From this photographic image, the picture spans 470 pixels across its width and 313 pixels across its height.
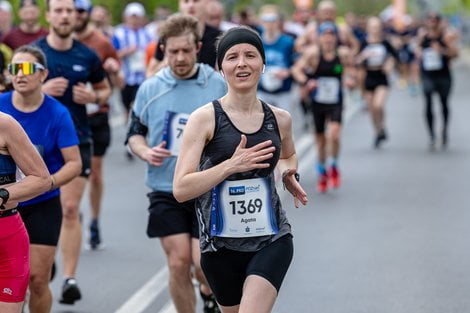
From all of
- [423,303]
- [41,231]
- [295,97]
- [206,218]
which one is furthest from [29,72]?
[295,97]

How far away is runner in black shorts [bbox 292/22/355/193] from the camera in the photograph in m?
14.5

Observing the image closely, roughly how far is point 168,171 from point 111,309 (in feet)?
4.53

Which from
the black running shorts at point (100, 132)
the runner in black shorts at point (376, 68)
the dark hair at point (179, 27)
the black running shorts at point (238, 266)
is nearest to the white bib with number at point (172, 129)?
the dark hair at point (179, 27)

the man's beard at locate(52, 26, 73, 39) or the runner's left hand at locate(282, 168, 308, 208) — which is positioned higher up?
the man's beard at locate(52, 26, 73, 39)

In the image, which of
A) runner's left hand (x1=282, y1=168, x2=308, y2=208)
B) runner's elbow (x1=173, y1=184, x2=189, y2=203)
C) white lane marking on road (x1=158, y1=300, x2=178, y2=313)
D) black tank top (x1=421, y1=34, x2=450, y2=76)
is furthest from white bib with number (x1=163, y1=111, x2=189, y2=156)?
black tank top (x1=421, y1=34, x2=450, y2=76)

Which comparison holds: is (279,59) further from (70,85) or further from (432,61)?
(70,85)

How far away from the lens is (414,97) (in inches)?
1262

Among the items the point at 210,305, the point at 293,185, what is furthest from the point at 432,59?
the point at 293,185

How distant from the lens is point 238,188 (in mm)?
5773

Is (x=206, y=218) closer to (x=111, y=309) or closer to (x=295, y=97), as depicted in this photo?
(x=111, y=309)

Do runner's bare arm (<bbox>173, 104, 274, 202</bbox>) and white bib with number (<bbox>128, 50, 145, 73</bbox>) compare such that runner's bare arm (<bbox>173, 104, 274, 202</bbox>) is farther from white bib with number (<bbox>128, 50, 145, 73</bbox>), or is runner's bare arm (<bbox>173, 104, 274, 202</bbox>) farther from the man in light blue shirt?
white bib with number (<bbox>128, 50, 145, 73</bbox>)

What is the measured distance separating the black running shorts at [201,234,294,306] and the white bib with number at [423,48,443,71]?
13.0 metres

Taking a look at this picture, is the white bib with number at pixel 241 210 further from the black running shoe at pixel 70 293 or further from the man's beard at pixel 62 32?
the man's beard at pixel 62 32

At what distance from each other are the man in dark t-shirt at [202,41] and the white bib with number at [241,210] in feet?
8.34
